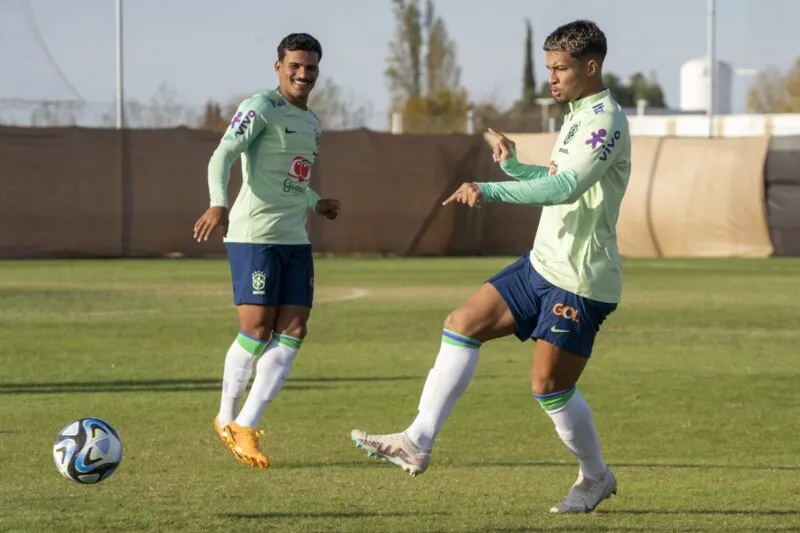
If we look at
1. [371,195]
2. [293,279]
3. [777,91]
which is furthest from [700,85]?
[293,279]

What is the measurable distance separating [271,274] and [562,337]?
271 cm

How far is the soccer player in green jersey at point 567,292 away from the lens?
23.6ft

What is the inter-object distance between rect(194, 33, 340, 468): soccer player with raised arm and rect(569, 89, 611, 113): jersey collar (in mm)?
2434

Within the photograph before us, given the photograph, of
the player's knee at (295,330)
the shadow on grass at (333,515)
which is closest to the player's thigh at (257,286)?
the player's knee at (295,330)

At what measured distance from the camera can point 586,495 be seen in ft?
24.3

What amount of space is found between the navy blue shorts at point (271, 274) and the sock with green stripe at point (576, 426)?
8.07 feet

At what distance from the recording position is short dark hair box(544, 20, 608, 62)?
718 centimetres

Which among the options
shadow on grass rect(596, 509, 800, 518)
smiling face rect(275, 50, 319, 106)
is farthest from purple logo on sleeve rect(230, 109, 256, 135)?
shadow on grass rect(596, 509, 800, 518)

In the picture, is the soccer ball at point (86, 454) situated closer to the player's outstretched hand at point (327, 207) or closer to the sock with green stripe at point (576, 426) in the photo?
the sock with green stripe at point (576, 426)

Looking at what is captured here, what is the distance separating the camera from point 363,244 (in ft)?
115

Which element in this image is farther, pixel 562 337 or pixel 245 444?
pixel 245 444

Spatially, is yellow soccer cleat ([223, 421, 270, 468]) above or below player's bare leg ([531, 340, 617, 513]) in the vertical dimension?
below

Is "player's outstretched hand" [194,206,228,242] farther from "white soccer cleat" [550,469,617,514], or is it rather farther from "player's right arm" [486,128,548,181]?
"white soccer cleat" [550,469,617,514]

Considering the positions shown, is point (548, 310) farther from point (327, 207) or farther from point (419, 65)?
point (419, 65)
